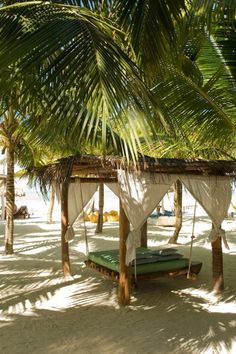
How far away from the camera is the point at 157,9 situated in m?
2.49

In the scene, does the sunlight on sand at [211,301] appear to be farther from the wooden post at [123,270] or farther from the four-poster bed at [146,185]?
the wooden post at [123,270]

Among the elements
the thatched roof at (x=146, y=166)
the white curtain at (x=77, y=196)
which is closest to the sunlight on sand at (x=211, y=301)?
the thatched roof at (x=146, y=166)

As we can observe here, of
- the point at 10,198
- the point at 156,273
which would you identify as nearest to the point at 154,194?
the point at 156,273

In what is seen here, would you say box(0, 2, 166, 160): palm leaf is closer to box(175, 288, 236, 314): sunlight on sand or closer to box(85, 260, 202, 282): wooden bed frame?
box(175, 288, 236, 314): sunlight on sand

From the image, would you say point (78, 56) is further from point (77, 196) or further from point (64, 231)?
point (77, 196)

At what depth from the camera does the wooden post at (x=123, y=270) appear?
487cm

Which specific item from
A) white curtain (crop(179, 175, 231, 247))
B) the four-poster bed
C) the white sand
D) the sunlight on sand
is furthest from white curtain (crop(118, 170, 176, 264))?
the sunlight on sand

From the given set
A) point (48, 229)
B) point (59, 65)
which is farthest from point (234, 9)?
point (48, 229)

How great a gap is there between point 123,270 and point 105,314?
69 centimetres

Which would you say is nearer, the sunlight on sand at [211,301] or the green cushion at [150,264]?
the sunlight on sand at [211,301]

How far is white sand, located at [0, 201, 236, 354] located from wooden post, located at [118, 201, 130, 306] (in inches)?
5.9

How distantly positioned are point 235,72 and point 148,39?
1.58 metres

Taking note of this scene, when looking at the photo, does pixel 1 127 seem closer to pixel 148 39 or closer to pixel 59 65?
pixel 148 39

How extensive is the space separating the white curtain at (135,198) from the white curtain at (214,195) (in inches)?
26.2
